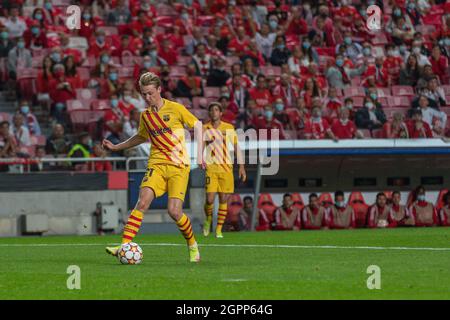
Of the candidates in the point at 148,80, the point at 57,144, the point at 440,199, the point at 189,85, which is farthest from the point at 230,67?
the point at 148,80

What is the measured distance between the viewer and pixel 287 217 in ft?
86.5

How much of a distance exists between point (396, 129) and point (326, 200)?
8.85ft

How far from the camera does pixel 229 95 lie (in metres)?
28.8

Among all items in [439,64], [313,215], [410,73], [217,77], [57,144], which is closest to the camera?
[57,144]

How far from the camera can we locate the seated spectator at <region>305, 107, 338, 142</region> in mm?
27906

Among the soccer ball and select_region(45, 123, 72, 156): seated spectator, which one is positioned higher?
select_region(45, 123, 72, 156): seated spectator

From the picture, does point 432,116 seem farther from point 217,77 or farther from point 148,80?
point 148,80

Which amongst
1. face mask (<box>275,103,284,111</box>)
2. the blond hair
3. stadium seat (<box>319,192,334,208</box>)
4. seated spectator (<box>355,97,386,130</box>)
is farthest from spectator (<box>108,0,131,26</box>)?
the blond hair

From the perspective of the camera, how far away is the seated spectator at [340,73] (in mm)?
31297

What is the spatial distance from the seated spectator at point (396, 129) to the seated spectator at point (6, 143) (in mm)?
8540

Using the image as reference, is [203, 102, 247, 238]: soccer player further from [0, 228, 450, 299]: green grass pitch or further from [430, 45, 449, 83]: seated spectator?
[430, 45, 449, 83]: seated spectator

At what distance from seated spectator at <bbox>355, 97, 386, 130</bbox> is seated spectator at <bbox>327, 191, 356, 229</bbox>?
2854 mm

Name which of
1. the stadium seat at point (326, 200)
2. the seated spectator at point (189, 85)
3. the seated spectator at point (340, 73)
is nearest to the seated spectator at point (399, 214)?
the stadium seat at point (326, 200)

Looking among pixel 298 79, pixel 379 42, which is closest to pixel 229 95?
pixel 298 79
